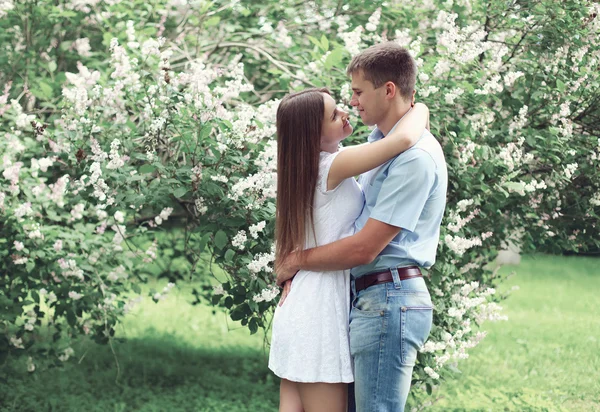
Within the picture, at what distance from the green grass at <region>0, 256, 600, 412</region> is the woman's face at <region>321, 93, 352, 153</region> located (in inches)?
107

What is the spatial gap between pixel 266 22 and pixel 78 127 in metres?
2.06

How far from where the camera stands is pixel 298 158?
8.16ft

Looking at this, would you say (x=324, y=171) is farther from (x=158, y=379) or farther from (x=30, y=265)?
(x=158, y=379)

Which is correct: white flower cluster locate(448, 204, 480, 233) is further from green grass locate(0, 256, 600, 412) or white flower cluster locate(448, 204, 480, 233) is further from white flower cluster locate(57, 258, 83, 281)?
white flower cluster locate(57, 258, 83, 281)

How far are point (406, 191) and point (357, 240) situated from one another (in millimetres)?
218

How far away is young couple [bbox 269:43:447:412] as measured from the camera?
236 cm

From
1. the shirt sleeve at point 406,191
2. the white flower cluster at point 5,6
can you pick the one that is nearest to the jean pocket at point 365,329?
the shirt sleeve at point 406,191

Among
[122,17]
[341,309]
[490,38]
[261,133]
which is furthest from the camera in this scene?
[122,17]

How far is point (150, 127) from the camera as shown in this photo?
145 inches

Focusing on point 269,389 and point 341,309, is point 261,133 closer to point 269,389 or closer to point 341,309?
point 341,309

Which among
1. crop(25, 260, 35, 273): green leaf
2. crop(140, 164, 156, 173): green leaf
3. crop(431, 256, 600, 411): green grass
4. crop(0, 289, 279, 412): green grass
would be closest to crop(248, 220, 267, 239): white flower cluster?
crop(140, 164, 156, 173): green leaf

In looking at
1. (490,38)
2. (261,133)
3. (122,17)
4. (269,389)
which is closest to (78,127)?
(261,133)

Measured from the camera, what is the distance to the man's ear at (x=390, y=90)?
8.13 ft

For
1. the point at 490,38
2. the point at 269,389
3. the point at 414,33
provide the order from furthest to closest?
1. the point at 269,389
2. the point at 414,33
3. the point at 490,38
